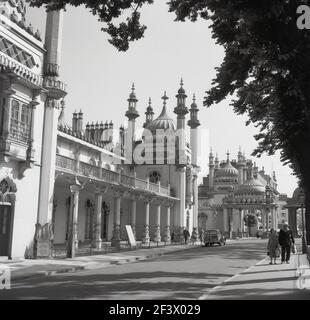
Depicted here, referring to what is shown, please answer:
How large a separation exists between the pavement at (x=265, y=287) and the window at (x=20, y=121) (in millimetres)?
12132

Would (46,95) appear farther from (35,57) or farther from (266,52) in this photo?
(266,52)

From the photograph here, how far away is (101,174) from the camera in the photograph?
97.9ft

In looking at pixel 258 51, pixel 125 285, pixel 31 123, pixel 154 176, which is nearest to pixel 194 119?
pixel 154 176

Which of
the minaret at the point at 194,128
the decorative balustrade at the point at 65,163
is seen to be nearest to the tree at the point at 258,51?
the decorative balustrade at the point at 65,163

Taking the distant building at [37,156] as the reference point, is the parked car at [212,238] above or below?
below

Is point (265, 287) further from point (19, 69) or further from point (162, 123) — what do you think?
point (162, 123)

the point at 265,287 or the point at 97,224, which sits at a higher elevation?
the point at 97,224

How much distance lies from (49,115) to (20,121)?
245cm

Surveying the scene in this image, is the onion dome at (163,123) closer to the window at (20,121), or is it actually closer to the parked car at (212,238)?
the parked car at (212,238)

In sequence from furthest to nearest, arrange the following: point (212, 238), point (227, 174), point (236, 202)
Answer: point (227, 174) → point (236, 202) → point (212, 238)

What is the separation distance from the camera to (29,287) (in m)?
12.7

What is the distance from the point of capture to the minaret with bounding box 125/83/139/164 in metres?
47.3

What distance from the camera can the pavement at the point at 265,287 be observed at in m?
10.7

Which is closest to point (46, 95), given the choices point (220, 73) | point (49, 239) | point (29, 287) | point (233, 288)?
point (49, 239)
